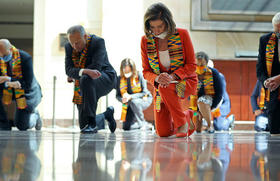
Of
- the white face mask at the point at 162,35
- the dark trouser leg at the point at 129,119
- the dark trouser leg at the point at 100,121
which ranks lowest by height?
the dark trouser leg at the point at 129,119

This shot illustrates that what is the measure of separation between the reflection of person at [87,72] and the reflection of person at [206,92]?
4.75ft

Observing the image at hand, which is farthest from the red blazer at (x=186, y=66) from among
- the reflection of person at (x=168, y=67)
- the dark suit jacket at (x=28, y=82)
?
the dark suit jacket at (x=28, y=82)

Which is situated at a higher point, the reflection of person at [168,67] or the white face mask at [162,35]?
the white face mask at [162,35]

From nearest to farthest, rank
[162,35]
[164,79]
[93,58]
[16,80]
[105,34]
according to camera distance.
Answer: [164,79], [162,35], [93,58], [16,80], [105,34]

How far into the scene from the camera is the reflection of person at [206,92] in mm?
5511

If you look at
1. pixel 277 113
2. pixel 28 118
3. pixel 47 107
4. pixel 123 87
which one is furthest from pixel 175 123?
pixel 47 107

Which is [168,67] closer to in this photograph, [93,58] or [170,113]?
[170,113]

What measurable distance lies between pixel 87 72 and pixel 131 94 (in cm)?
339

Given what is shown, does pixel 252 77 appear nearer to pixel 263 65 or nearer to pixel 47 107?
pixel 47 107

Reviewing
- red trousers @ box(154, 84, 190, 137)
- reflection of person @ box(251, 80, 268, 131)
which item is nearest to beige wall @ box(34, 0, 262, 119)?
reflection of person @ box(251, 80, 268, 131)

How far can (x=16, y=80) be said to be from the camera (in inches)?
209

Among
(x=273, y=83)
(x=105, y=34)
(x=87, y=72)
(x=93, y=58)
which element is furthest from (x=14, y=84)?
(x=105, y=34)

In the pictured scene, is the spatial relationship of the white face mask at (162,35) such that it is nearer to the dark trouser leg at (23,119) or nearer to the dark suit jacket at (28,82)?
the dark suit jacket at (28,82)

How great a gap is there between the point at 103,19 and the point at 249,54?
3732mm
